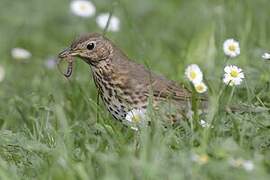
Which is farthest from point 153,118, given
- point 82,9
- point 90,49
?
point 82,9

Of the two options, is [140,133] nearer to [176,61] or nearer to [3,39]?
[176,61]

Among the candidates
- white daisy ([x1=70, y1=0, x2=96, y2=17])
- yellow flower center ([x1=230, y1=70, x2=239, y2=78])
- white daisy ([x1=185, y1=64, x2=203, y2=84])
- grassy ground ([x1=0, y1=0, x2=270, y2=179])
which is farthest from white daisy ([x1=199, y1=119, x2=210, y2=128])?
white daisy ([x1=70, y1=0, x2=96, y2=17])

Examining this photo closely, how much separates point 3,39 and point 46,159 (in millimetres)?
5334

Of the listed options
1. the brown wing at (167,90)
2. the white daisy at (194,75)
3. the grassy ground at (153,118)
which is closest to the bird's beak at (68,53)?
the grassy ground at (153,118)

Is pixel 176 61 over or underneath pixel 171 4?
underneath

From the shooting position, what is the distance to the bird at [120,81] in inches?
254

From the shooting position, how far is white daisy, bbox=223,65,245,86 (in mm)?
6348

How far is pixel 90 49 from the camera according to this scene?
6.67 meters

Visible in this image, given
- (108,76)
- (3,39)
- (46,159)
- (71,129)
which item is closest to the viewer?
(46,159)

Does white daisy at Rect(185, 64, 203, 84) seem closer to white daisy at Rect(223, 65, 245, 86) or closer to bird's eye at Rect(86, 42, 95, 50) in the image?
white daisy at Rect(223, 65, 245, 86)

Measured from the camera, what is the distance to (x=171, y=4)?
36.7ft

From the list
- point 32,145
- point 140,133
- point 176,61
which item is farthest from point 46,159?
point 176,61

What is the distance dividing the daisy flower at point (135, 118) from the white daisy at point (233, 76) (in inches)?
23.4

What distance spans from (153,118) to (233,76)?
926 mm
